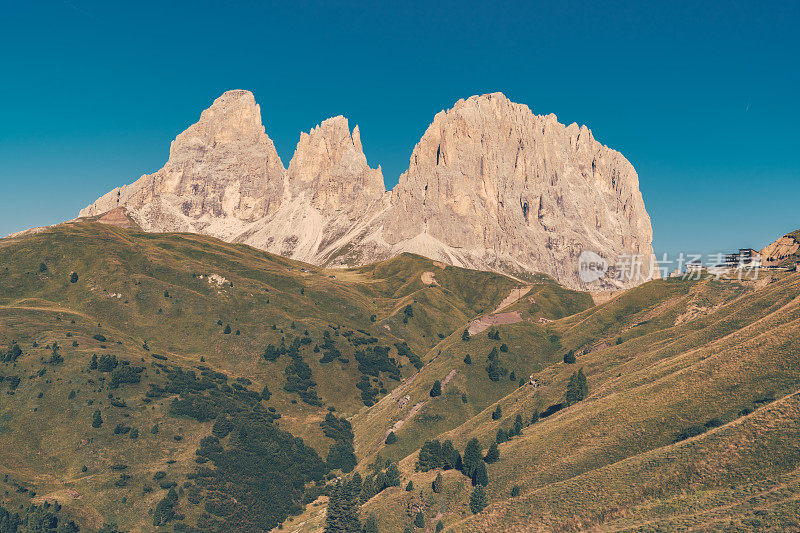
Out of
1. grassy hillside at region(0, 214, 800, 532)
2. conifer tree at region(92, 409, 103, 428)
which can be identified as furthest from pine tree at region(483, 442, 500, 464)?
conifer tree at region(92, 409, 103, 428)

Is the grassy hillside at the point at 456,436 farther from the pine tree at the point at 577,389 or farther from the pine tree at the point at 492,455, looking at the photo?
the pine tree at the point at 492,455

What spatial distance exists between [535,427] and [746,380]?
149 ft

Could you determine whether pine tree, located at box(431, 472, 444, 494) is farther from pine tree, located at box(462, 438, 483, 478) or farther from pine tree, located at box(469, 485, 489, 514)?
pine tree, located at box(469, 485, 489, 514)

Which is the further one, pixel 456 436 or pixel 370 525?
pixel 456 436

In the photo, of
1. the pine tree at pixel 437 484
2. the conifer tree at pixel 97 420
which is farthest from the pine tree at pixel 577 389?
the conifer tree at pixel 97 420

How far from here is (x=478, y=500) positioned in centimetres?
10269

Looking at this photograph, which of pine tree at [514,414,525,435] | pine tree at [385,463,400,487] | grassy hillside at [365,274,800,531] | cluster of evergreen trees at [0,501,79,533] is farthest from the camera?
pine tree at [514,414,525,435]

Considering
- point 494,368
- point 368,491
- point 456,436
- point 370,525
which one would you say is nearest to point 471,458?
point 370,525

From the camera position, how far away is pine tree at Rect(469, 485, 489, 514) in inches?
3999

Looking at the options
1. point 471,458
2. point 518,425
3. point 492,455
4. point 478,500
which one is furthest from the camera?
point 518,425

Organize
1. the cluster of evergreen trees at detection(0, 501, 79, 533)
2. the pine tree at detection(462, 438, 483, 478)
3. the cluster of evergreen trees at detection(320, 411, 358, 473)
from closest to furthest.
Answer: the cluster of evergreen trees at detection(0, 501, 79, 533)
the pine tree at detection(462, 438, 483, 478)
the cluster of evergreen trees at detection(320, 411, 358, 473)

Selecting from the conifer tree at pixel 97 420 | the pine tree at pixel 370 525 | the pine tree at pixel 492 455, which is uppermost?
the conifer tree at pixel 97 420

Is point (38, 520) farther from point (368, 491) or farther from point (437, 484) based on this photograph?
point (437, 484)

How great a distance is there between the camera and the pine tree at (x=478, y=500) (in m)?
102
